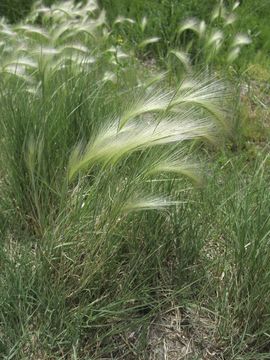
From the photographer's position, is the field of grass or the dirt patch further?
the dirt patch

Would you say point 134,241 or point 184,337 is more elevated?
point 134,241

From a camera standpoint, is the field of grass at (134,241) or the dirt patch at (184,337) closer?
the field of grass at (134,241)

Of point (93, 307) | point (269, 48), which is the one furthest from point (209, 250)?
point (269, 48)

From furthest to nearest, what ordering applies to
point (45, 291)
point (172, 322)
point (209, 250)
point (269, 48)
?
point (269, 48)
point (209, 250)
point (172, 322)
point (45, 291)

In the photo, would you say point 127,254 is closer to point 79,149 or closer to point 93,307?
point 93,307

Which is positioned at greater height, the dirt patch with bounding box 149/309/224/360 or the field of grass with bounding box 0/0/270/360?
the field of grass with bounding box 0/0/270/360

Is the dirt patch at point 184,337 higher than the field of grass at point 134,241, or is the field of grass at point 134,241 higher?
the field of grass at point 134,241

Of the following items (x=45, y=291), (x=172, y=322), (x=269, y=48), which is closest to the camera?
(x=45, y=291)

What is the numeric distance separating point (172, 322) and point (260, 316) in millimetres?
292

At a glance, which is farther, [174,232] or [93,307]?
[174,232]

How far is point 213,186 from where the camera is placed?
7.23 ft

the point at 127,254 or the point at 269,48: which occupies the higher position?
the point at 127,254

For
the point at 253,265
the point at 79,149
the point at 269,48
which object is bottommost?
the point at 269,48

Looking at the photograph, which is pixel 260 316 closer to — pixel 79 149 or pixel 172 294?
pixel 172 294
